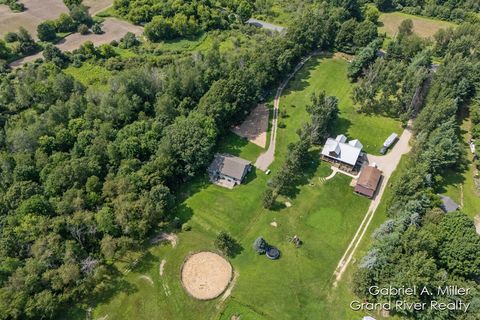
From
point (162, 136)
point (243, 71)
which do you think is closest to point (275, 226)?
point (162, 136)

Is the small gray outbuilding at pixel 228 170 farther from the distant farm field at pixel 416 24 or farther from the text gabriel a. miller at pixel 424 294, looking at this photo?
the distant farm field at pixel 416 24

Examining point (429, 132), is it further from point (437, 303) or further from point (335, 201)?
point (437, 303)

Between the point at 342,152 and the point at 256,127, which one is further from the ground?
the point at 342,152

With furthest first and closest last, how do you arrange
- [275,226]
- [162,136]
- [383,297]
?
1. [162,136]
2. [275,226]
3. [383,297]

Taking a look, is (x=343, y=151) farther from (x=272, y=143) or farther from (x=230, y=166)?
(x=230, y=166)

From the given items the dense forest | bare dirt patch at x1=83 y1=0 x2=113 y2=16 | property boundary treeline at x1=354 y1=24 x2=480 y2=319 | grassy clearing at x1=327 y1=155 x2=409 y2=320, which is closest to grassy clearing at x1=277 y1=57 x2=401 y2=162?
the dense forest

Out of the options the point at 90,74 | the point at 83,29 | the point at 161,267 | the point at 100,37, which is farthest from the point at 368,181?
the point at 83,29

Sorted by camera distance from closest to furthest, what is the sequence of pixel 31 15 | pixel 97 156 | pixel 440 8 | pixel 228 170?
pixel 97 156
pixel 228 170
pixel 31 15
pixel 440 8
